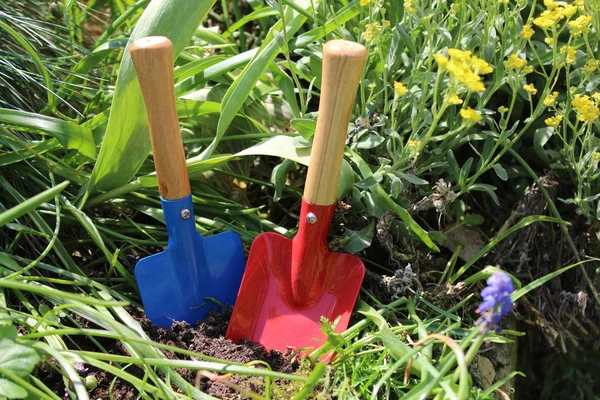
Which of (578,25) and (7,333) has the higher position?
(578,25)

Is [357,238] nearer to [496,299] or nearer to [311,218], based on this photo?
[311,218]

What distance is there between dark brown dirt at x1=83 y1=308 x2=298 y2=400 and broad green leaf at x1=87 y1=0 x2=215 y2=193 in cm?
26

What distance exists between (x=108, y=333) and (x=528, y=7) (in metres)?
1.10

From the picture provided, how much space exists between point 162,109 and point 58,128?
24 centimetres

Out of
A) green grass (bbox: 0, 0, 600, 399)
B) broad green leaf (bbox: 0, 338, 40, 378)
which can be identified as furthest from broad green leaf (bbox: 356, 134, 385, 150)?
broad green leaf (bbox: 0, 338, 40, 378)

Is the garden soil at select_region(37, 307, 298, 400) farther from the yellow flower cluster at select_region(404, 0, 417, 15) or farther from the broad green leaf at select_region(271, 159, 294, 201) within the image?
the yellow flower cluster at select_region(404, 0, 417, 15)

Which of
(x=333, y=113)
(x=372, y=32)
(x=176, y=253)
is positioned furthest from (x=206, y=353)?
(x=372, y=32)

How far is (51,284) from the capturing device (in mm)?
1156

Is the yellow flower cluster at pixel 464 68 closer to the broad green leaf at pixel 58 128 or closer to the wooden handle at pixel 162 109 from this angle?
the wooden handle at pixel 162 109

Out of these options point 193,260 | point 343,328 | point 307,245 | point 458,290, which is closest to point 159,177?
point 193,260

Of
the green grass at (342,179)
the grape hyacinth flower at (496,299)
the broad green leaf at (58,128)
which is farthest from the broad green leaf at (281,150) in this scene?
the grape hyacinth flower at (496,299)

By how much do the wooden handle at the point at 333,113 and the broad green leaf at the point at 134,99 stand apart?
31cm

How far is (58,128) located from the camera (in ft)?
3.78

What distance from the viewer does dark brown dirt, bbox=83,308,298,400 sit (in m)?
1.01
